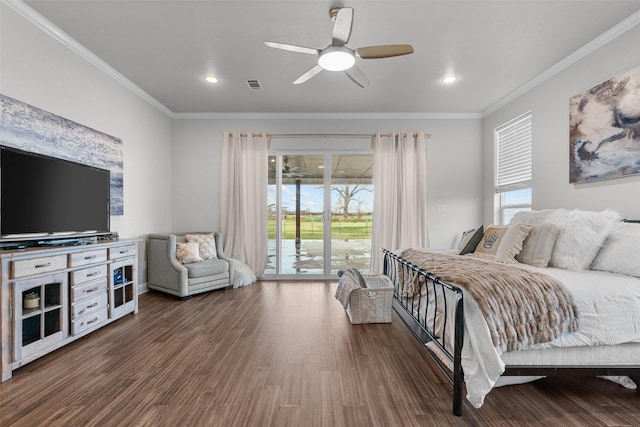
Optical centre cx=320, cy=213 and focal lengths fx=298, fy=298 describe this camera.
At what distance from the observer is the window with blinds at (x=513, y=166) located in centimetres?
399

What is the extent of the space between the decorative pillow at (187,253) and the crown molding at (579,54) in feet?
16.1

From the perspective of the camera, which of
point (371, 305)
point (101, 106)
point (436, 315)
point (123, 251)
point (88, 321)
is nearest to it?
point (436, 315)

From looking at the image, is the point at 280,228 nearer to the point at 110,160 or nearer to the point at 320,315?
the point at 320,315

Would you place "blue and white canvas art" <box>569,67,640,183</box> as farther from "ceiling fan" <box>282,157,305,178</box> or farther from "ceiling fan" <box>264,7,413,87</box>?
"ceiling fan" <box>282,157,305,178</box>

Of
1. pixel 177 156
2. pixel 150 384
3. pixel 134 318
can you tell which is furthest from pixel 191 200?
pixel 150 384

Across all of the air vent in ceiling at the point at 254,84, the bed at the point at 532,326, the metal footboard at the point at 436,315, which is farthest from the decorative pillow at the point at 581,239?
the air vent in ceiling at the point at 254,84

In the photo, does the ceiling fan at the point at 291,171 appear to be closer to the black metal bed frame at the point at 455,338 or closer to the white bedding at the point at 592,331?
the black metal bed frame at the point at 455,338

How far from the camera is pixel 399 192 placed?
193 inches

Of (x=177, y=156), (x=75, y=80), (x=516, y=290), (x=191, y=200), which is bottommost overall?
(x=516, y=290)

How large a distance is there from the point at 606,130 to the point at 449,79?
1659 millimetres

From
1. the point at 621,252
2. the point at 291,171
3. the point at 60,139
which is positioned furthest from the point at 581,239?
the point at 60,139

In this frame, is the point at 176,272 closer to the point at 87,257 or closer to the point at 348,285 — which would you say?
the point at 87,257

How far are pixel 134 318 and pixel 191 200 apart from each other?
2312 mm

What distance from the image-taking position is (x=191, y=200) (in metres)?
5.03
